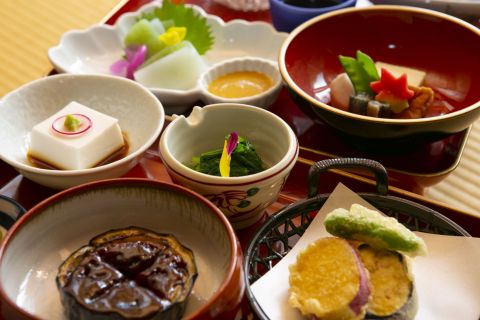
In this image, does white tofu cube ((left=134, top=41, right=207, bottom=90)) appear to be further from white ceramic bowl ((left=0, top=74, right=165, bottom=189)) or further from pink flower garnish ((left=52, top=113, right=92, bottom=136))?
pink flower garnish ((left=52, top=113, right=92, bottom=136))

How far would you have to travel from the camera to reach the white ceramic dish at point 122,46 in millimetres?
2043

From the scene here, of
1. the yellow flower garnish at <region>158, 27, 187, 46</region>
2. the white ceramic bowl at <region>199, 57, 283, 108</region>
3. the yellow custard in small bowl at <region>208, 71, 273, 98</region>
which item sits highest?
the yellow flower garnish at <region>158, 27, 187, 46</region>

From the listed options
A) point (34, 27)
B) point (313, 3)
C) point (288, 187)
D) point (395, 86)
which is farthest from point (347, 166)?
point (34, 27)

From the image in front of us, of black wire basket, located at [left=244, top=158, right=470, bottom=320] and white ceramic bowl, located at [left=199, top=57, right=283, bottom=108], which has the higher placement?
black wire basket, located at [left=244, top=158, right=470, bottom=320]

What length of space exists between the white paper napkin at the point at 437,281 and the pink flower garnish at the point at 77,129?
664 millimetres

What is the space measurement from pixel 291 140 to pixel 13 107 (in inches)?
32.3

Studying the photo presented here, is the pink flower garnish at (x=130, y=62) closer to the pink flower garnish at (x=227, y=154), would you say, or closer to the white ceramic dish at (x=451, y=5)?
the pink flower garnish at (x=227, y=154)

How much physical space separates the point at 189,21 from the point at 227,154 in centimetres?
101

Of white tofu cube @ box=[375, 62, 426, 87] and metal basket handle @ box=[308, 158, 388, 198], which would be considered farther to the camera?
white tofu cube @ box=[375, 62, 426, 87]

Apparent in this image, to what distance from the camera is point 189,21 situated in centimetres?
213

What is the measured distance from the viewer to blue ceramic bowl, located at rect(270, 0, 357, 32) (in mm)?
2000

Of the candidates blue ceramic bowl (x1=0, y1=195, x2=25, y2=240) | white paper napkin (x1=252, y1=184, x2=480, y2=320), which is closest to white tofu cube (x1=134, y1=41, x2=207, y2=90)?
blue ceramic bowl (x1=0, y1=195, x2=25, y2=240)

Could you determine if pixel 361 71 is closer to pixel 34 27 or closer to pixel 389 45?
pixel 389 45

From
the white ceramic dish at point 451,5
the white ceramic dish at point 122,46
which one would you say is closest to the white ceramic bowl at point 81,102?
the white ceramic dish at point 122,46
